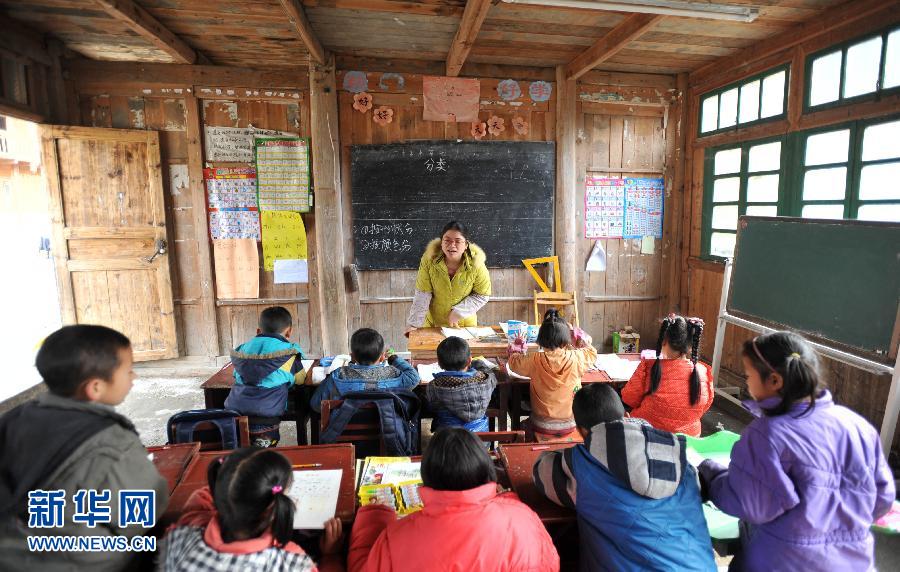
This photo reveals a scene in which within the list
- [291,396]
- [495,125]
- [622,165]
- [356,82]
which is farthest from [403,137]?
[291,396]

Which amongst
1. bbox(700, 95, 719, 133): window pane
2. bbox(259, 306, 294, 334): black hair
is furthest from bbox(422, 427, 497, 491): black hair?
bbox(700, 95, 719, 133): window pane

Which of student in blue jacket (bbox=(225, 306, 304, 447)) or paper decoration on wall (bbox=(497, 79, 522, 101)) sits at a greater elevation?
paper decoration on wall (bbox=(497, 79, 522, 101))

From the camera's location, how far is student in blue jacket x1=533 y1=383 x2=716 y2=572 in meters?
1.17

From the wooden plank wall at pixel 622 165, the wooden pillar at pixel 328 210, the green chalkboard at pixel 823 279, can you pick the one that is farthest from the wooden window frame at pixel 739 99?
the wooden pillar at pixel 328 210

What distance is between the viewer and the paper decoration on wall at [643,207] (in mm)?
5027

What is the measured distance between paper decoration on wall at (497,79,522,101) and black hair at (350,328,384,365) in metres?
3.30

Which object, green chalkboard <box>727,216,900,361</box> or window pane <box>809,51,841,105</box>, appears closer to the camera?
green chalkboard <box>727,216,900,361</box>

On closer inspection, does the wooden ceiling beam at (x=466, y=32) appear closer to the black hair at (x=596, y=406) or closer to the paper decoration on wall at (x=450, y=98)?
the paper decoration on wall at (x=450, y=98)

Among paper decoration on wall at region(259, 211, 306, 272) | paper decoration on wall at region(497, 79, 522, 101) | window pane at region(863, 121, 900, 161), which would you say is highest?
paper decoration on wall at region(497, 79, 522, 101)

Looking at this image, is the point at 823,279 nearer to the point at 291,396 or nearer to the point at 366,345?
the point at 366,345

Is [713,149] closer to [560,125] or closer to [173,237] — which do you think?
[560,125]

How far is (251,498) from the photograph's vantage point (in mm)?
1016

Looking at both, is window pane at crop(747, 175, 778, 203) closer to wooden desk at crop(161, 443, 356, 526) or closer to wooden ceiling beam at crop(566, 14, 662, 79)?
wooden ceiling beam at crop(566, 14, 662, 79)

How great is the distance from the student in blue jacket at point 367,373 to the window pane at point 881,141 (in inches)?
128
